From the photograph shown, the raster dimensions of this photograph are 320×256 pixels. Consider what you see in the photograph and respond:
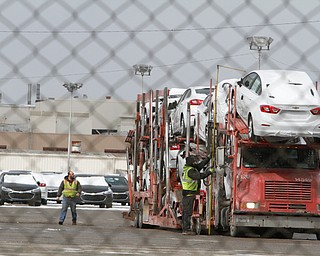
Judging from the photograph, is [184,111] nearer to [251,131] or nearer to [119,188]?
[251,131]

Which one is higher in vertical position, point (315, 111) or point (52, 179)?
point (315, 111)

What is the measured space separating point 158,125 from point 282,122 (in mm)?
4571

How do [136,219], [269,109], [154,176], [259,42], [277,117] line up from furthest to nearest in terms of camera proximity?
[136,219], [154,176], [277,117], [269,109], [259,42]

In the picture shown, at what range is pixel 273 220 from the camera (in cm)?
1909

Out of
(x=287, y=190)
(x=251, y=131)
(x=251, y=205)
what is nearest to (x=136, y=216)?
(x=251, y=205)

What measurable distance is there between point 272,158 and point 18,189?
19252 millimetres

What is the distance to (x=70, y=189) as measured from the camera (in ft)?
84.4

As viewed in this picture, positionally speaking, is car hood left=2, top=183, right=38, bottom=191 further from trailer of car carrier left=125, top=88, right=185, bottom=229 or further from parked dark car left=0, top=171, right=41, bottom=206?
trailer of car carrier left=125, top=88, right=185, bottom=229

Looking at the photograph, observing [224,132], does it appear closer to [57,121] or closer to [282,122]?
[282,122]

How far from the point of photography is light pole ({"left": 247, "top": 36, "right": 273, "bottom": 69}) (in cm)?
556

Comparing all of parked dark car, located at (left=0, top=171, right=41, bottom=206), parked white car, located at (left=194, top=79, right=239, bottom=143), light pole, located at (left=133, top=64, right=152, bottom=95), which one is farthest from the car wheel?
parked dark car, located at (left=0, top=171, right=41, bottom=206)

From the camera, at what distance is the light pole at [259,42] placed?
5557mm

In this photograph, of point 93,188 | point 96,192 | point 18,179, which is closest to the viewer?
point 93,188

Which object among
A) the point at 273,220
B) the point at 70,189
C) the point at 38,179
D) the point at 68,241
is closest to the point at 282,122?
the point at 273,220
